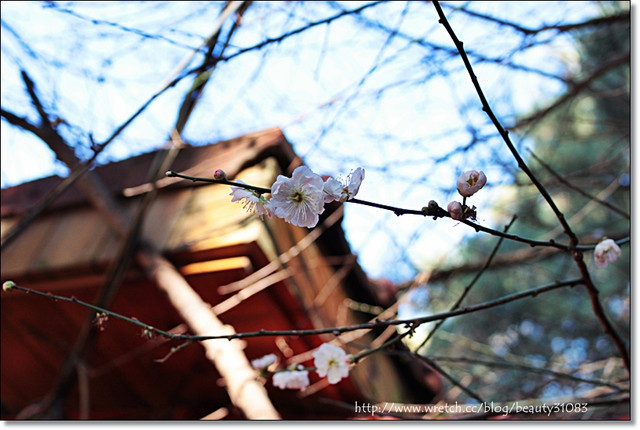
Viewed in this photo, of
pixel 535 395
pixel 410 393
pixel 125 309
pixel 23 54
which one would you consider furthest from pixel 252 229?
pixel 535 395

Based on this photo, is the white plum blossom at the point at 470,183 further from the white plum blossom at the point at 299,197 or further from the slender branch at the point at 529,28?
A: the slender branch at the point at 529,28

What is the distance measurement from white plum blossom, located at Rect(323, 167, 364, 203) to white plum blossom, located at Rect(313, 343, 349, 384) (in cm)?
29

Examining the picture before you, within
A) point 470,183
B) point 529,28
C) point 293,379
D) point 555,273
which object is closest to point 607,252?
point 470,183

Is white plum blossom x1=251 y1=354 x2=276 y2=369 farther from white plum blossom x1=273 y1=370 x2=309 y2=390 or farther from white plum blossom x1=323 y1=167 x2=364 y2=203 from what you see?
white plum blossom x1=323 y1=167 x2=364 y2=203

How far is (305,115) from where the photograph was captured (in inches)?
42.4

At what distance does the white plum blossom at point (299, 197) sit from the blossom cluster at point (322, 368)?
26cm

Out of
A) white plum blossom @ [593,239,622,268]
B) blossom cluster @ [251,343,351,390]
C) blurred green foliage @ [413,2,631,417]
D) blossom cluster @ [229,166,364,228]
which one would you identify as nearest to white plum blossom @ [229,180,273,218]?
blossom cluster @ [229,166,364,228]

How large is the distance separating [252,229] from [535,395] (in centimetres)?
103

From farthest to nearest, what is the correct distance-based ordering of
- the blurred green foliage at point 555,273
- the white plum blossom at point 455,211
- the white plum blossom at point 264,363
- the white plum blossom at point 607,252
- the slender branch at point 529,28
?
the blurred green foliage at point 555,273, the slender branch at point 529,28, the white plum blossom at point 264,363, the white plum blossom at point 607,252, the white plum blossom at point 455,211

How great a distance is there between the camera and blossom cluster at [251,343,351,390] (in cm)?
71

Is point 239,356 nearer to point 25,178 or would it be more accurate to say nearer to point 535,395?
point 25,178

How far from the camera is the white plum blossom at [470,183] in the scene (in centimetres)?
47

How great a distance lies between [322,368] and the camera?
0.72 metres

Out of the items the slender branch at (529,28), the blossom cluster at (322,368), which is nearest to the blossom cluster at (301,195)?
the blossom cluster at (322,368)
